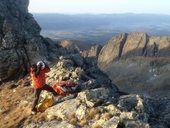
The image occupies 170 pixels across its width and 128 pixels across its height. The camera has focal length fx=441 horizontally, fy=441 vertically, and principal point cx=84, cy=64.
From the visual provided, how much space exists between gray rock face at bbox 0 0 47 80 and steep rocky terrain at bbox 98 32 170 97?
7590 centimetres

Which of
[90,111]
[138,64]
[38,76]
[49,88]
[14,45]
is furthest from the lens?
[138,64]

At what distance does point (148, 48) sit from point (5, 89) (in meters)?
144

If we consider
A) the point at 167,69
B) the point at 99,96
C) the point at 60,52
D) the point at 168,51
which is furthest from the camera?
the point at 168,51

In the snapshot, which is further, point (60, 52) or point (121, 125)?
point (60, 52)

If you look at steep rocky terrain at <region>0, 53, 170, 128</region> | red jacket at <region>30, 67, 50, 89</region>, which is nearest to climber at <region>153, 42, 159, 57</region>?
steep rocky terrain at <region>0, 53, 170, 128</region>

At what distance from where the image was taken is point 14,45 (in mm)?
31109

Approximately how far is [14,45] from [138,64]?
120 meters

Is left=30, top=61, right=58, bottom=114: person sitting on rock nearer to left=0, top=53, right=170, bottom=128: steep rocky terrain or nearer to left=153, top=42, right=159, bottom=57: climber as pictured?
left=0, top=53, right=170, bottom=128: steep rocky terrain

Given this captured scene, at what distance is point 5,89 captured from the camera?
28828 mm

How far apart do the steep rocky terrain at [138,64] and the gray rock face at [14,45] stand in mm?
75902

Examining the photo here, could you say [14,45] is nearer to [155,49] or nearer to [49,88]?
[49,88]

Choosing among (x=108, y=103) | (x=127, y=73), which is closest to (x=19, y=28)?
(x=108, y=103)

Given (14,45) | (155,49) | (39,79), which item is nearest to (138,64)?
(155,49)

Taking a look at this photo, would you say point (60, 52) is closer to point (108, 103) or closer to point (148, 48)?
point (108, 103)
